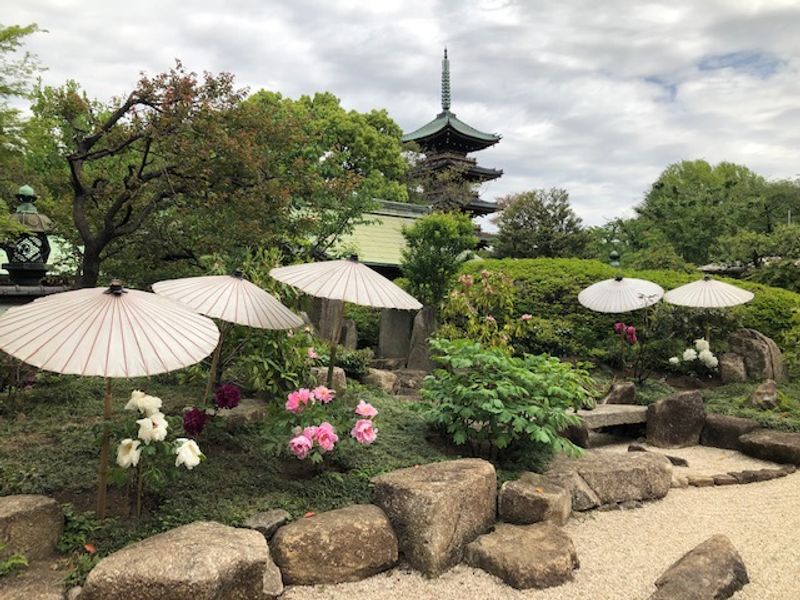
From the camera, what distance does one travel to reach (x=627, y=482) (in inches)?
179

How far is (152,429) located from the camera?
302cm

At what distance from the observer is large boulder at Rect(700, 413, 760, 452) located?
6059 millimetres

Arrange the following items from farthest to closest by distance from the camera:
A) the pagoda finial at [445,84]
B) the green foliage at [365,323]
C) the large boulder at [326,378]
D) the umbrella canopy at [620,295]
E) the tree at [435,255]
A: 1. the pagoda finial at [445,84]
2. the green foliage at [365,323]
3. the tree at [435,255]
4. the umbrella canopy at [620,295]
5. the large boulder at [326,378]

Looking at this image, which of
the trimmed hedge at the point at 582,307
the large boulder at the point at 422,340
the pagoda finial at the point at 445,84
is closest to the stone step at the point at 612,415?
the trimmed hedge at the point at 582,307

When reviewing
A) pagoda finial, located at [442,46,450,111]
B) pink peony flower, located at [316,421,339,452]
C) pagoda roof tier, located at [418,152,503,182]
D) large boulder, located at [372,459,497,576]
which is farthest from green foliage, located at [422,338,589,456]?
pagoda finial, located at [442,46,450,111]

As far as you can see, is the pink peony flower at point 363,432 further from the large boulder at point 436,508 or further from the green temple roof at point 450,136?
the green temple roof at point 450,136

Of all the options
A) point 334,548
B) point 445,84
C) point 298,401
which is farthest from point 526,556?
point 445,84

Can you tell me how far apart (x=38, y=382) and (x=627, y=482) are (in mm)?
5194

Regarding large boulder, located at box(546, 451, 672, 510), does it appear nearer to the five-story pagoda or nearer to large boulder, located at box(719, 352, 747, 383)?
large boulder, located at box(719, 352, 747, 383)

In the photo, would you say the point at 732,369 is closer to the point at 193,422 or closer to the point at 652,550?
the point at 652,550

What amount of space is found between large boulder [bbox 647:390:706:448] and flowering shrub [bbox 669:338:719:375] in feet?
6.19

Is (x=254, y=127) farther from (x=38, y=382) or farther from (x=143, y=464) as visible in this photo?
(x=143, y=464)

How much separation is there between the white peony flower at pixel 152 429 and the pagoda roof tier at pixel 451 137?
98.5ft

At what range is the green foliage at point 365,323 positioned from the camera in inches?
400
